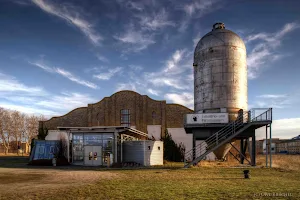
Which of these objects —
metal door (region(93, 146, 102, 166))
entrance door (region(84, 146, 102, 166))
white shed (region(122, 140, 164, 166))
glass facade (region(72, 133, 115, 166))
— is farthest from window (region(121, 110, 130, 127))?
metal door (region(93, 146, 102, 166))

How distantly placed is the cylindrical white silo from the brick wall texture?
14698mm

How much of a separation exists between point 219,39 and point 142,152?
13917 mm

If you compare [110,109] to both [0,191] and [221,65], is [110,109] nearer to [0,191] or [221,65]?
[221,65]

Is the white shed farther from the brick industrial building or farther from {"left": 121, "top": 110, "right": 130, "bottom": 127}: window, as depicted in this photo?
{"left": 121, "top": 110, "right": 130, "bottom": 127}: window

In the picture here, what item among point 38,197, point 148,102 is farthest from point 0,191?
point 148,102

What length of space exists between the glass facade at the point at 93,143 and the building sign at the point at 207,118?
8568 mm

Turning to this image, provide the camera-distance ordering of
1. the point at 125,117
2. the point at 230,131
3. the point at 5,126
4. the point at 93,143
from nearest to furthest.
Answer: the point at 230,131, the point at 93,143, the point at 125,117, the point at 5,126

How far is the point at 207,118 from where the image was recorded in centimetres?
2303

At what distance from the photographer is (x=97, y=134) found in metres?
27.4

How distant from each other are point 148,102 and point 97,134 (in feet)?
48.9

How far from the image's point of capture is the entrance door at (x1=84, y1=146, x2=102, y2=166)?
2636cm

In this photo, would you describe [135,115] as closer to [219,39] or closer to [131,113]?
[131,113]

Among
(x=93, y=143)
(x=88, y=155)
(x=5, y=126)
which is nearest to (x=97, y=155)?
(x=88, y=155)

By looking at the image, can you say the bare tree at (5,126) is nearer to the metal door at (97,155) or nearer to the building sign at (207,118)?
the metal door at (97,155)
